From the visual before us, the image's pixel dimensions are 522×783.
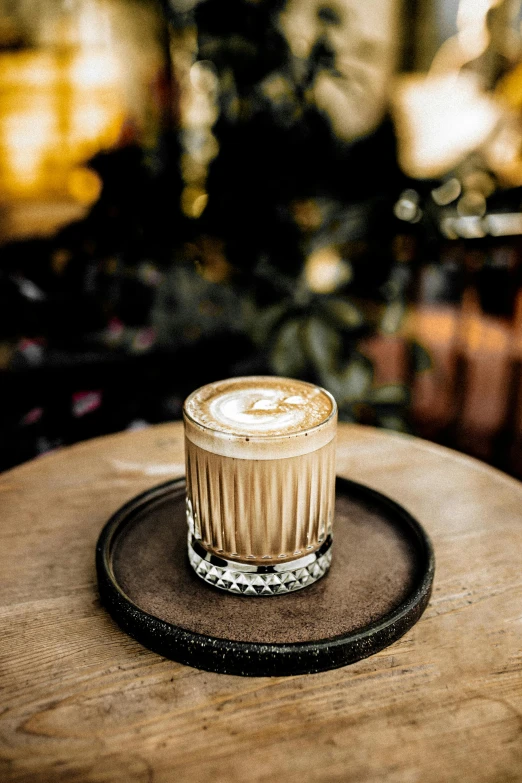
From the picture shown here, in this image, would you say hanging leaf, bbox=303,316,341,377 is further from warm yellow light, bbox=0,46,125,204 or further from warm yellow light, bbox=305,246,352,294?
warm yellow light, bbox=0,46,125,204

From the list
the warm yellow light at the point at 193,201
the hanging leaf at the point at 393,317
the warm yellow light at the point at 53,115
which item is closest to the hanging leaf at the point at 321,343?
the hanging leaf at the point at 393,317

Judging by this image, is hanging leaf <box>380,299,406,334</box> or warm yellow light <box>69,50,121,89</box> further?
warm yellow light <box>69,50,121,89</box>

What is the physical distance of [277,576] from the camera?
1.91 ft

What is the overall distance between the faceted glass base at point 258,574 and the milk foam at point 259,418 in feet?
0.42

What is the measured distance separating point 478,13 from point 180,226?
562 centimetres

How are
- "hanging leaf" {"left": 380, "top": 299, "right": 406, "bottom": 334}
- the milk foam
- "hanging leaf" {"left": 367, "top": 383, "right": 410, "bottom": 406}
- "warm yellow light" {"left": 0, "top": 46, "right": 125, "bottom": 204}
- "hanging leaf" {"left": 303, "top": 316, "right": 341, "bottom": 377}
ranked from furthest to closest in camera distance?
"warm yellow light" {"left": 0, "top": 46, "right": 125, "bottom": 204}, "hanging leaf" {"left": 380, "top": 299, "right": 406, "bottom": 334}, "hanging leaf" {"left": 367, "top": 383, "right": 410, "bottom": 406}, "hanging leaf" {"left": 303, "top": 316, "right": 341, "bottom": 377}, the milk foam

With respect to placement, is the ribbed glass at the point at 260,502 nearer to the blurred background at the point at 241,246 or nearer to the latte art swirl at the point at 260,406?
the latte art swirl at the point at 260,406

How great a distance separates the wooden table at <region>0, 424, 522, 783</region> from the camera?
41 centimetres

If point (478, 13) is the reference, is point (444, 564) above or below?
below

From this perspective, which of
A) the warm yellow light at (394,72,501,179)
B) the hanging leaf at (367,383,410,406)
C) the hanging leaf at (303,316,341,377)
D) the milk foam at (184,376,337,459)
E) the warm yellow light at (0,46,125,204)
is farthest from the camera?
the warm yellow light at (0,46,125,204)

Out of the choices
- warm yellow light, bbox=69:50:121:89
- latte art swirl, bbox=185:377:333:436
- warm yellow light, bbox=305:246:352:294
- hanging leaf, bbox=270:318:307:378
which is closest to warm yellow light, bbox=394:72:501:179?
warm yellow light, bbox=305:246:352:294

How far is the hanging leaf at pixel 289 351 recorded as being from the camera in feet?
5.23

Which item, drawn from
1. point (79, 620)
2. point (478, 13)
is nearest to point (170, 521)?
point (79, 620)

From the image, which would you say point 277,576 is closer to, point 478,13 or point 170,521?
point 170,521
